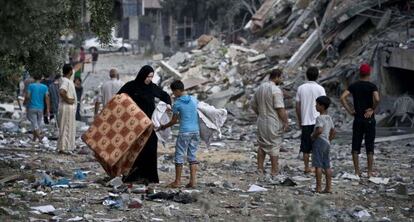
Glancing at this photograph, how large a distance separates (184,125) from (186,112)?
0.17 m

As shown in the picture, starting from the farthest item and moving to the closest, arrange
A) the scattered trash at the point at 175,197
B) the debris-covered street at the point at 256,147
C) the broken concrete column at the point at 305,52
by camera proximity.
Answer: the broken concrete column at the point at 305,52, the scattered trash at the point at 175,197, the debris-covered street at the point at 256,147

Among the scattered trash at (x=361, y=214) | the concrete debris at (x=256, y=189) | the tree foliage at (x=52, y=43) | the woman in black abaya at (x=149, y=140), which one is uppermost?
the tree foliage at (x=52, y=43)

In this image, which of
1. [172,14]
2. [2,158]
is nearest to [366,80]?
[2,158]

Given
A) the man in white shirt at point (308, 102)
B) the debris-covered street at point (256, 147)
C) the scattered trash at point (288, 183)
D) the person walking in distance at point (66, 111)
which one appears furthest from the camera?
the person walking in distance at point (66, 111)

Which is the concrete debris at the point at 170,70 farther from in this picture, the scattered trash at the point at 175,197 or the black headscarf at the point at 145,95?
the scattered trash at the point at 175,197

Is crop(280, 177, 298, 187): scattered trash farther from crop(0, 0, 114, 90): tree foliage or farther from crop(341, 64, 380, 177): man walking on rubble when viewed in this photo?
crop(0, 0, 114, 90): tree foliage

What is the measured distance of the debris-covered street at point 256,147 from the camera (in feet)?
31.7

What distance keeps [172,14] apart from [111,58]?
615cm

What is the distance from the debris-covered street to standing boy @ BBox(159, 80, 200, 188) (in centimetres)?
41

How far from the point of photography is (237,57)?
31047mm

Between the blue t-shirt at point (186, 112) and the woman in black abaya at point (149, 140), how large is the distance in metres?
0.32

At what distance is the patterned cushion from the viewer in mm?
10883

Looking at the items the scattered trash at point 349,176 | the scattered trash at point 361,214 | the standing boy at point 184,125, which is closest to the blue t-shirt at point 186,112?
the standing boy at point 184,125

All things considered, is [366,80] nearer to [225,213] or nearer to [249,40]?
[225,213]
